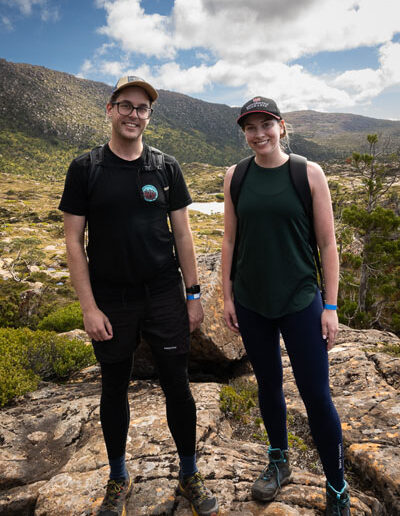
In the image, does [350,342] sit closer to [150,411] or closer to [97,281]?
[150,411]

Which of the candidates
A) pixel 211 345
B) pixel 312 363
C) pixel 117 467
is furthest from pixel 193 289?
pixel 211 345

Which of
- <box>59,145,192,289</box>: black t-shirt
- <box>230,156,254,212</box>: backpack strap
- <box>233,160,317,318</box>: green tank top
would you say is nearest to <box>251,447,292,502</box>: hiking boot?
<box>233,160,317,318</box>: green tank top

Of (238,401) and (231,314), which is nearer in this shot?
(231,314)

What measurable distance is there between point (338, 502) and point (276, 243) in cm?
190

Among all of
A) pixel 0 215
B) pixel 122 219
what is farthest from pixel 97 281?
pixel 0 215

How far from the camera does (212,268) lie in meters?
6.28

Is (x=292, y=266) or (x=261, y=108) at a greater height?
(x=261, y=108)

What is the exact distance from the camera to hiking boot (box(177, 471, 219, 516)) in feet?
8.58

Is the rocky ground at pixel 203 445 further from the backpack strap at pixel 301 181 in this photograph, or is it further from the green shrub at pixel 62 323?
the green shrub at pixel 62 323

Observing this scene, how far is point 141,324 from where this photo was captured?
2.66 m

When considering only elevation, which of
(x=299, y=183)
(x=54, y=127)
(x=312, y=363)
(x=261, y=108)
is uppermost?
(x=54, y=127)

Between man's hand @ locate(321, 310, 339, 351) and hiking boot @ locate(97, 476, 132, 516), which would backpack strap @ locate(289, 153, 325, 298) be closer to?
man's hand @ locate(321, 310, 339, 351)

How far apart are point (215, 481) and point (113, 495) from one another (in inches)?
34.8

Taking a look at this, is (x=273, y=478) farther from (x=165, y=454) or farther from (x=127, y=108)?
(x=127, y=108)
